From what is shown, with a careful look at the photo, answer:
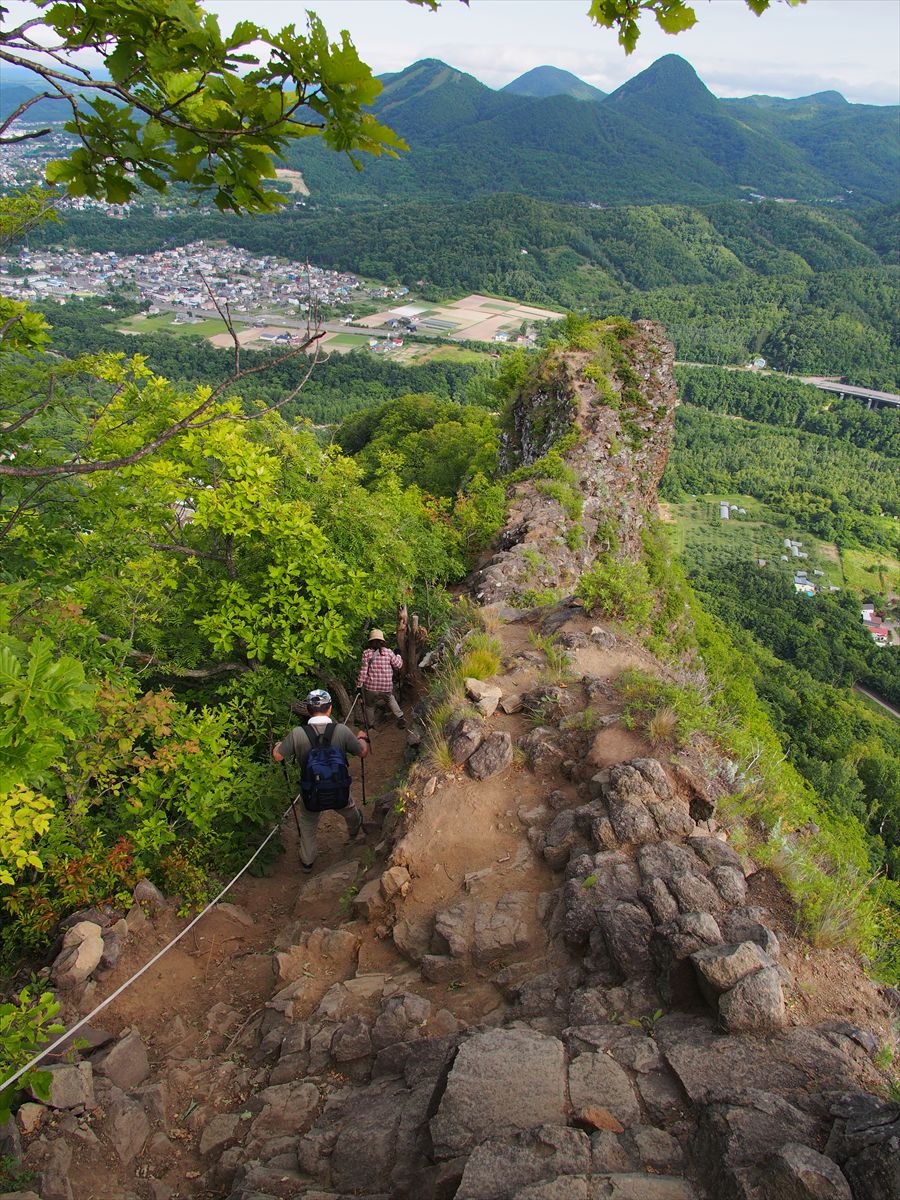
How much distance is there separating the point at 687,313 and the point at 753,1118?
472 feet

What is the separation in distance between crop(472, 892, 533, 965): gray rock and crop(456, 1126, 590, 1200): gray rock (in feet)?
5.17

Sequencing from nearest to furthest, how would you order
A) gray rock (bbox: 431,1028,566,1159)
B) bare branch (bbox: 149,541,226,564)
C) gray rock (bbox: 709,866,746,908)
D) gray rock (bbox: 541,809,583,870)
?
gray rock (bbox: 431,1028,566,1159) → gray rock (bbox: 709,866,746,908) → gray rock (bbox: 541,809,583,870) → bare branch (bbox: 149,541,226,564)

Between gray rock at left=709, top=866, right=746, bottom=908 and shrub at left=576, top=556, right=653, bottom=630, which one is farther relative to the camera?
shrub at left=576, top=556, right=653, bottom=630

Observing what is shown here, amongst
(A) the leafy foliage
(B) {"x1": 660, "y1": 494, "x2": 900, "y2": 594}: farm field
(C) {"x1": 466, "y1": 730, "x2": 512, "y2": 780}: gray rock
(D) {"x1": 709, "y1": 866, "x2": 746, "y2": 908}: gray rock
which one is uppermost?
(A) the leafy foliage

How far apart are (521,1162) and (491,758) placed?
3354 millimetres

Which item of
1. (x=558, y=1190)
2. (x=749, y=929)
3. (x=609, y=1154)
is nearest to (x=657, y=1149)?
(x=609, y=1154)

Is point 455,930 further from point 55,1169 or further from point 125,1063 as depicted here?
point 55,1169

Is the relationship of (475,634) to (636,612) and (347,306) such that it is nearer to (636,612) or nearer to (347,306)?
(636,612)

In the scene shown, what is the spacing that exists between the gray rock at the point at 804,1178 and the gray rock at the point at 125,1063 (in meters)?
3.43

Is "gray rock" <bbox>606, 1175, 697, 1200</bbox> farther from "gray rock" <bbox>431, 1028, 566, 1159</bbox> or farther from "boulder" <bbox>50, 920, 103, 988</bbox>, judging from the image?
"boulder" <bbox>50, 920, 103, 988</bbox>

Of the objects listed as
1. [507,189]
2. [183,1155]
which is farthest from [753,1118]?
[507,189]

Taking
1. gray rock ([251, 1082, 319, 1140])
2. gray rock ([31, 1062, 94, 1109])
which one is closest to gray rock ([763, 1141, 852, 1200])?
gray rock ([251, 1082, 319, 1140])

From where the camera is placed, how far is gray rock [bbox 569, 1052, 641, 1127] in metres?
3.04

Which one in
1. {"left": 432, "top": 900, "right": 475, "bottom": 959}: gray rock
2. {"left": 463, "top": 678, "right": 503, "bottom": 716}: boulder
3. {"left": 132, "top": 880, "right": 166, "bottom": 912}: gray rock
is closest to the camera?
{"left": 432, "top": 900, "right": 475, "bottom": 959}: gray rock
